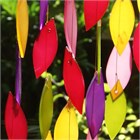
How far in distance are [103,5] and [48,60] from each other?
0.21 meters

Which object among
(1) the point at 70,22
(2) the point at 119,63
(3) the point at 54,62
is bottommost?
(3) the point at 54,62

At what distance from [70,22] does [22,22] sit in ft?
0.45

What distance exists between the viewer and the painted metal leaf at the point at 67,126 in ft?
3.43

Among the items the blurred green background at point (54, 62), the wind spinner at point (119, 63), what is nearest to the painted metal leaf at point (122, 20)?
the wind spinner at point (119, 63)

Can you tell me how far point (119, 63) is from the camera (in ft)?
3.34

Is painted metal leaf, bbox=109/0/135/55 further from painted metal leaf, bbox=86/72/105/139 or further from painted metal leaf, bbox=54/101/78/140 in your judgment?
painted metal leaf, bbox=54/101/78/140

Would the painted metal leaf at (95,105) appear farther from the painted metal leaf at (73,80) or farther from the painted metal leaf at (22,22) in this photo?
the painted metal leaf at (22,22)

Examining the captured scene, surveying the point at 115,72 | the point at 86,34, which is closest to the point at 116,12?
the point at 115,72

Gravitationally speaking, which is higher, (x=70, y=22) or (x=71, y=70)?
(x=70, y=22)

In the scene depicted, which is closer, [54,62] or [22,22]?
[22,22]

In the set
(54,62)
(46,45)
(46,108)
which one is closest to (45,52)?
(46,45)

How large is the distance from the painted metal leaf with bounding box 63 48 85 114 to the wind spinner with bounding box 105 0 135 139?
8 centimetres

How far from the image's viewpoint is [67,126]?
1.05 metres

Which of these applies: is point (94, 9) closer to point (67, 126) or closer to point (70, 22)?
point (70, 22)
